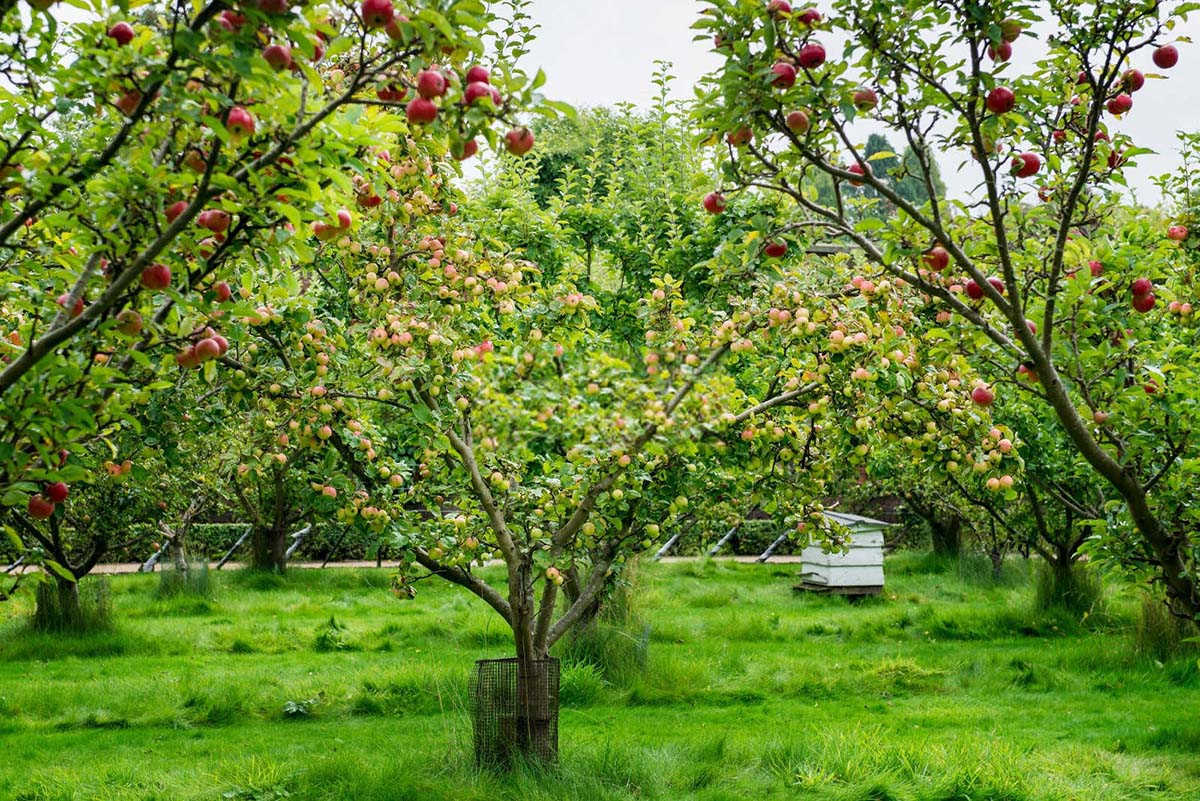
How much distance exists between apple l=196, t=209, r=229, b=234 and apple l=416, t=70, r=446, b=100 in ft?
2.57

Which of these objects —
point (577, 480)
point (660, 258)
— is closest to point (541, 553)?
point (577, 480)

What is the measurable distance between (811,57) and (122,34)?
7.18 feet

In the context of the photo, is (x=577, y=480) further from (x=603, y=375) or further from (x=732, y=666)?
(x=732, y=666)

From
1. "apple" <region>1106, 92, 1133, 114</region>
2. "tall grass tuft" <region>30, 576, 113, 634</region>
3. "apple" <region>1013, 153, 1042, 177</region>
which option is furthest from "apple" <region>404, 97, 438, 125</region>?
"tall grass tuft" <region>30, 576, 113, 634</region>

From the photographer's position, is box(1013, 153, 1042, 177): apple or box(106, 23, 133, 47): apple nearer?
box(106, 23, 133, 47): apple

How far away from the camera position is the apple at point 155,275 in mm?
2832

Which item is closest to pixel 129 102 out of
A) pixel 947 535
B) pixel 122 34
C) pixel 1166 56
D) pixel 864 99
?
pixel 122 34

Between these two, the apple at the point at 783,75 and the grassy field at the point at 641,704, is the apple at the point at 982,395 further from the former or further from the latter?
the grassy field at the point at 641,704

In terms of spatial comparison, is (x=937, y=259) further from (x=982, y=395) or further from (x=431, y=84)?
(x=431, y=84)

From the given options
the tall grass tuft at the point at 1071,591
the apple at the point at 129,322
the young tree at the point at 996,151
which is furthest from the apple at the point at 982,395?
the tall grass tuft at the point at 1071,591

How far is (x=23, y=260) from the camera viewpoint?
3.59m

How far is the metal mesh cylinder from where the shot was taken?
559 cm

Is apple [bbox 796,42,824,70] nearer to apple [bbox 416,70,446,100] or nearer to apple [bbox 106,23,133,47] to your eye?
apple [bbox 416,70,446,100]

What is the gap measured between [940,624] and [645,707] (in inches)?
166
